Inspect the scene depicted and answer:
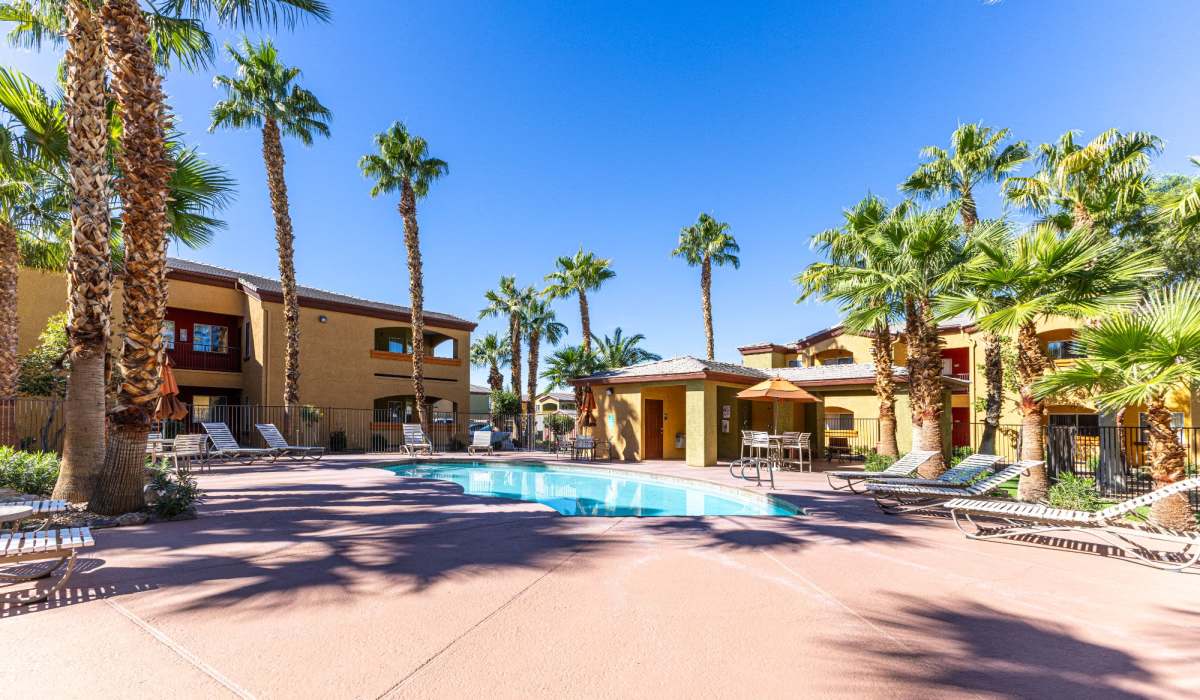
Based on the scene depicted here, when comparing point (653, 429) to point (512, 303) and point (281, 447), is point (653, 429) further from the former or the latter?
point (512, 303)

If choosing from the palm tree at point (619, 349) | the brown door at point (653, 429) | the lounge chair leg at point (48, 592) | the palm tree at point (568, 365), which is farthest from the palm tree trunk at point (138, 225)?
the palm tree at point (619, 349)

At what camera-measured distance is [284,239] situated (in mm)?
20172

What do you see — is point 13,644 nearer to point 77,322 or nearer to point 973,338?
point 77,322

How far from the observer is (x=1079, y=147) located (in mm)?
15156

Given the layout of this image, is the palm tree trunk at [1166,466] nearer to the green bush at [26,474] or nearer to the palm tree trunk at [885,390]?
the palm tree trunk at [885,390]

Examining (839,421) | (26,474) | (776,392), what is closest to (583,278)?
(839,421)

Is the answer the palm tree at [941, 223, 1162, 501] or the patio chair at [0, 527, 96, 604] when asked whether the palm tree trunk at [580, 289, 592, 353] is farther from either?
the patio chair at [0, 527, 96, 604]

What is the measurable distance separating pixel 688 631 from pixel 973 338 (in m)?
25.1

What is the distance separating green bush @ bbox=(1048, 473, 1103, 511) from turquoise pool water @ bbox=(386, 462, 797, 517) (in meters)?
3.91

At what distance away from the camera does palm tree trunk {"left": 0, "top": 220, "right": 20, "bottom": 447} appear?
12.4 m

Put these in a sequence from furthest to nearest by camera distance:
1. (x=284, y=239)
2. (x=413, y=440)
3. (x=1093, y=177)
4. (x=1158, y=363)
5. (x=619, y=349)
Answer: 1. (x=619, y=349)
2. (x=284, y=239)
3. (x=413, y=440)
4. (x=1093, y=177)
5. (x=1158, y=363)

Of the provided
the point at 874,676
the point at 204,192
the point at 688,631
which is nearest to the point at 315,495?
→ the point at 204,192

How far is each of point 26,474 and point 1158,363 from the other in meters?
15.8

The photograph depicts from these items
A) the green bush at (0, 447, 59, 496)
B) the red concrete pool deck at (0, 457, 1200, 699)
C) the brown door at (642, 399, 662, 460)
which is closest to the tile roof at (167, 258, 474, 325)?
the brown door at (642, 399, 662, 460)
